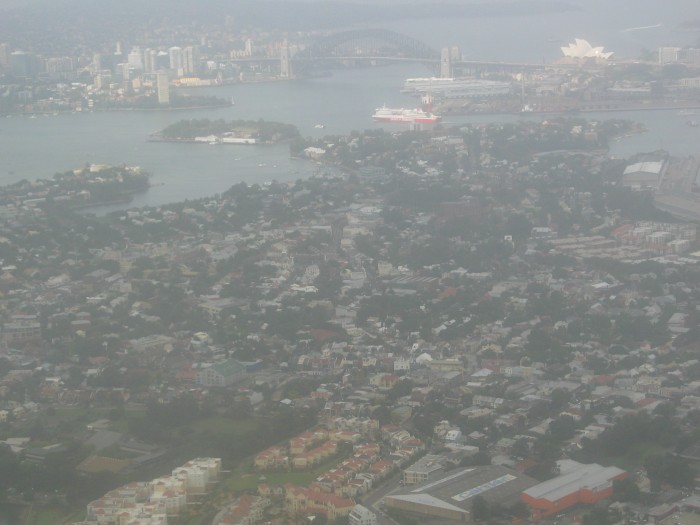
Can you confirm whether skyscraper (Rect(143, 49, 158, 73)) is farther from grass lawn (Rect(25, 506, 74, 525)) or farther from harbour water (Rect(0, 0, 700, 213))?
grass lawn (Rect(25, 506, 74, 525))

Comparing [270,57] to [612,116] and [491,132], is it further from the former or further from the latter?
[491,132]

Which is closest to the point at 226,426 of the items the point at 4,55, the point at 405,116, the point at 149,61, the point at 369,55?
the point at 405,116

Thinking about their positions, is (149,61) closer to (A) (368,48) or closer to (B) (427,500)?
(A) (368,48)

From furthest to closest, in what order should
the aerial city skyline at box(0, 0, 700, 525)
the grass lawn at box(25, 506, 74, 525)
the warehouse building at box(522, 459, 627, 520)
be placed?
Result: the aerial city skyline at box(0, 0, 700, 525), the grass lawn at box(25, 506, 74, 525), the warehouse building at box(522, 459, 627, 520)

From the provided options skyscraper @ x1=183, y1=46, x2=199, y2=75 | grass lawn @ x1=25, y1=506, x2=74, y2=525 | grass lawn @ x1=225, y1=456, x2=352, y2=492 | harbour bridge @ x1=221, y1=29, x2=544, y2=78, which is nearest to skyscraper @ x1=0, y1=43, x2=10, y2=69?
skyscraper @ x1=183, y1=46, x2=199, y2=75

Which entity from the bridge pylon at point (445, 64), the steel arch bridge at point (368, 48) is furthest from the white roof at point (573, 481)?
the steel arch bridge at point (368, 48)
